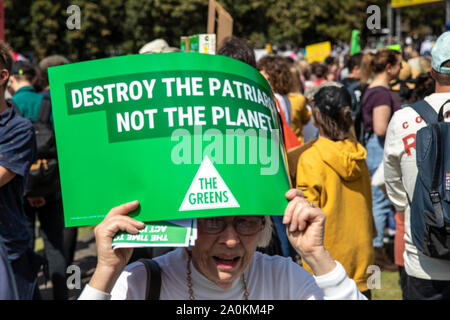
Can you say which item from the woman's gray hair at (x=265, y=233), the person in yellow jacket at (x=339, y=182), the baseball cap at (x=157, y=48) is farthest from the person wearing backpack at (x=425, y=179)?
the baseball cap at (x=157, y=48)

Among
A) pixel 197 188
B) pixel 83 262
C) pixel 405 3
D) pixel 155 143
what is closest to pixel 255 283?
pixel 197 188

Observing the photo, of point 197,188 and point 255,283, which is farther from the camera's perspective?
point 255,283

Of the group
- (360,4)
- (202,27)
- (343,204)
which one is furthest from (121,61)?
(360,4)

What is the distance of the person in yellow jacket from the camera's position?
11.4 feet

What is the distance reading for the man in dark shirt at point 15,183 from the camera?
113 inches

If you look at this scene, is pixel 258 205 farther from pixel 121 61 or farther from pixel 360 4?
pixel 360 4

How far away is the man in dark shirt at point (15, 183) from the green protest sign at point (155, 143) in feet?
4.22

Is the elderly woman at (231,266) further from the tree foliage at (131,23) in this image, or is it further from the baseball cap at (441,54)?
the tree foliage at (131,23)

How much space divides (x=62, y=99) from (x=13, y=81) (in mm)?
3877

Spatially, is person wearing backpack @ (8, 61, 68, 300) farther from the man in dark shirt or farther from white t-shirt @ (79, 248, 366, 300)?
white t-shirt @ (79, 248, 366, 300)

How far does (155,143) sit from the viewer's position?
167 cm

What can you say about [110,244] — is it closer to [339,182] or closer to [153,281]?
[153,281]

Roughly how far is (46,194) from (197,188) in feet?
10.7

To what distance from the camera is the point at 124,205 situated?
5.41ft
